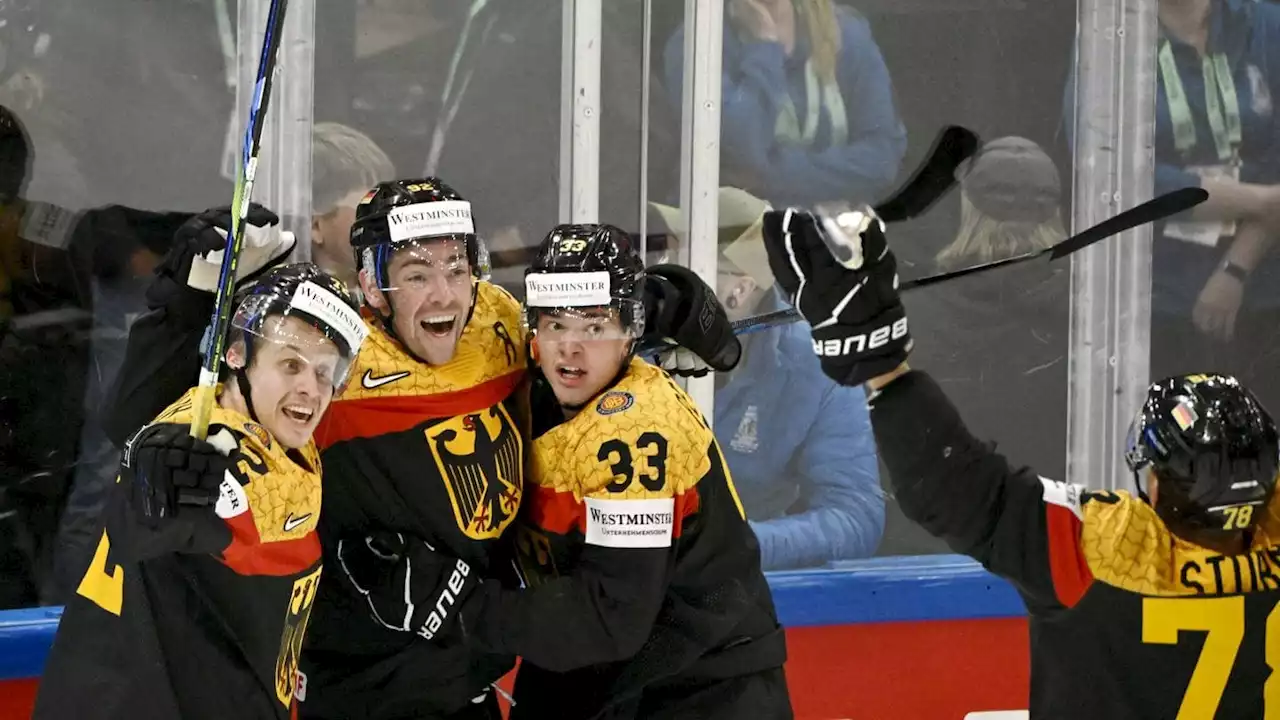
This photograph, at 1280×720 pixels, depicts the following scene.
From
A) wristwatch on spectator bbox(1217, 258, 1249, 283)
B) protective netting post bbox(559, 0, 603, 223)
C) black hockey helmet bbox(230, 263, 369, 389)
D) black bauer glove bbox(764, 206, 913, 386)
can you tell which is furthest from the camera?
wristwatch on spectator bbox(1217, 258, 1249, 283)

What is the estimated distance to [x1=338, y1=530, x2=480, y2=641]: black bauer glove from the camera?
2434 millimetres

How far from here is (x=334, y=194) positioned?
3.23m

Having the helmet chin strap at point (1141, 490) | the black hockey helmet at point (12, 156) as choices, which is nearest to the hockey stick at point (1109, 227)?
the helmet chin strap at point (1141, 490)

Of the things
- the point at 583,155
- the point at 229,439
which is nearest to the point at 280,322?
the point at 229,439

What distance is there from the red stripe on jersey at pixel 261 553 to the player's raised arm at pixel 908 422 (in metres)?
0.74

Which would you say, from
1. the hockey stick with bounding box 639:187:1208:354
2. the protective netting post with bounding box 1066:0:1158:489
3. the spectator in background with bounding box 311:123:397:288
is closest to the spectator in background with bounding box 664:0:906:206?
the protective netting post with bounding box 1066:0:1158:489

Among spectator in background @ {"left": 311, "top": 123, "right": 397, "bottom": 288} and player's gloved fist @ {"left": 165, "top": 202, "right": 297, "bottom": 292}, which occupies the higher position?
spectator in background @ {"left": 311, "top": 123, "right": 397, "bottom": 288}

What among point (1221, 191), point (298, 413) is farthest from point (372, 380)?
point (1221, 191)

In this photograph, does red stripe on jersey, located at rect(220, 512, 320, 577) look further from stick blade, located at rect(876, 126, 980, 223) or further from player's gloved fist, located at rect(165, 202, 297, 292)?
stick blade, located at rect(876, 126, 980, 223)

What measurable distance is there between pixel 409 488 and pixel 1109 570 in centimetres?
101

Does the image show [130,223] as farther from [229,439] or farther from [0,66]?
[229,439]

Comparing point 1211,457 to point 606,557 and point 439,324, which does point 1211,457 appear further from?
point 439,324

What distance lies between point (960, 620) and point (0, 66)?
2.26 metres

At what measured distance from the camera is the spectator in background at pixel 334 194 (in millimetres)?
3215
